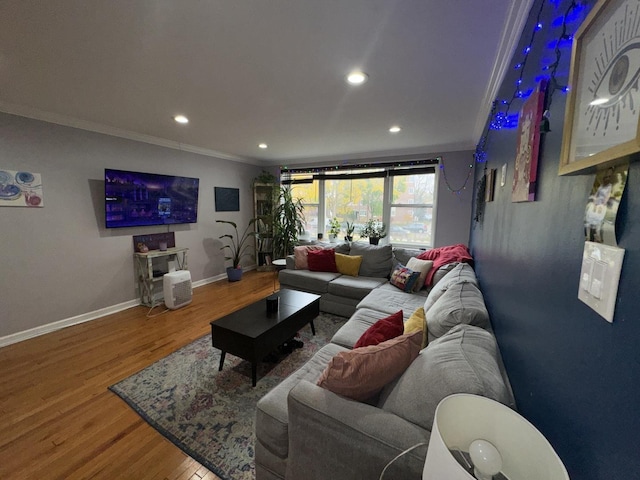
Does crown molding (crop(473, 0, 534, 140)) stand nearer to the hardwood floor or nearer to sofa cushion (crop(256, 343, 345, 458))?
sofa cushion (crop(256, 343, 345, 458))

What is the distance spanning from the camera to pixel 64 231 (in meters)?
2.94

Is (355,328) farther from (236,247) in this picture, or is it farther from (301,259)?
(236,247)

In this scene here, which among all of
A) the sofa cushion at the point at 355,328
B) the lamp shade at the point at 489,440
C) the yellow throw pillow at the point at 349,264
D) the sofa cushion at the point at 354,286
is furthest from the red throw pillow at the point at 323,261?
the lamp shade at the point at 489,440

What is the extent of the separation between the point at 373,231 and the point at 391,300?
2083mm

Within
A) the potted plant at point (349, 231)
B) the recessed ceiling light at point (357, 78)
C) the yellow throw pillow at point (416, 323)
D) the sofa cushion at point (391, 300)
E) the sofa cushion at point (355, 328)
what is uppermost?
the recessed ceiling light at point (357, 78)

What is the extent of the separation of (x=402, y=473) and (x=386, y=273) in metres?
2.95

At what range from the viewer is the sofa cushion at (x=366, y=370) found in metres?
1.12

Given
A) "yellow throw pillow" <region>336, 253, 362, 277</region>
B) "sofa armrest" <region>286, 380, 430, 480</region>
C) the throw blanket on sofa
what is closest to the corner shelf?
"yellow throw pillow" <region>336, 253, 362, 277</region>

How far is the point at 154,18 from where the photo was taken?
135 centimetres

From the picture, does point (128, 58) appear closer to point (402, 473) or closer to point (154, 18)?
point (154, 18)

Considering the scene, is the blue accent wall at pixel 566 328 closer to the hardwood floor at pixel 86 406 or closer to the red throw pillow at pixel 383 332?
the red throw pillow at pixel 383 332

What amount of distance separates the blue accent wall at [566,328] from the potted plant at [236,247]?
4.32 meters

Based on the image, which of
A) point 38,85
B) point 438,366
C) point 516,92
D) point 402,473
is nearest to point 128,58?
point 38,85

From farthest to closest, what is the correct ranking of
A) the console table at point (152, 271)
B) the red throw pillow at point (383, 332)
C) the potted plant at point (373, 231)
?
the potted plant at point (373, 231)
the console table at point (152, 271)
the red throw pillow at point (383, 332)
